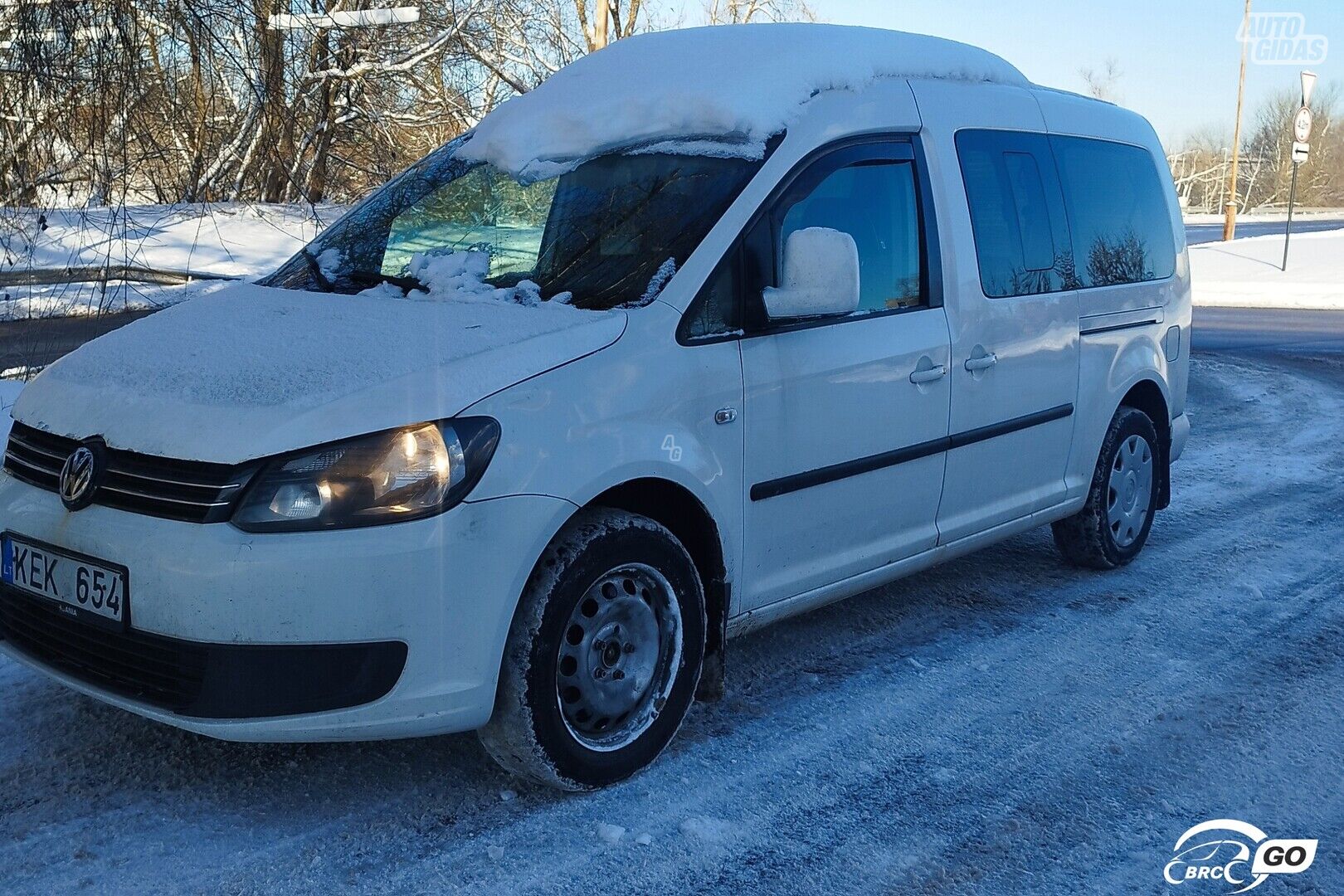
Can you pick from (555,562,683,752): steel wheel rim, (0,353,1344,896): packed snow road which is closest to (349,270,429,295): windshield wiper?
(555,562,683,752): steel wheel rim

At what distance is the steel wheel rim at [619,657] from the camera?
3232mm

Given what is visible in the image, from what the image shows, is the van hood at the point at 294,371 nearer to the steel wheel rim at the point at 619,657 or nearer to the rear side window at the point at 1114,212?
the steel wheel rim at the point at 619,657

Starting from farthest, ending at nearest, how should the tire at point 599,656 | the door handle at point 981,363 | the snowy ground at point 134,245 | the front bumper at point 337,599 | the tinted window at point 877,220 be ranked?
the snowy ground at point 134,245
the door handle at point 981,363
the tinted window at point 877,220
the tire at point 599,656
the front bumper at point 337,599

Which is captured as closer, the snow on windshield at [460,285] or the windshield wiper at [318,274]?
the snow on windshield at [460,285]

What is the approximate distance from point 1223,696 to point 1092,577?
55.6 inches

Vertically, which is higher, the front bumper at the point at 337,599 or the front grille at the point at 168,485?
the front grille at the point at 168,485

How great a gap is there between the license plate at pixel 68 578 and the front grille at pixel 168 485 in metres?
0.15

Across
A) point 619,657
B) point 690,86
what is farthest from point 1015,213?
point 619,657

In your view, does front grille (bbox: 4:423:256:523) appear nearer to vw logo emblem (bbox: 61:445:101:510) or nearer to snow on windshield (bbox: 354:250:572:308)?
vw logo emblem (bbox: 61:445:101:510)

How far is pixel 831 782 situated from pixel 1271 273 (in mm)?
25948

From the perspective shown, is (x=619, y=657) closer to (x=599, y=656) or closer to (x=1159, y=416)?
(x=599, y=656)

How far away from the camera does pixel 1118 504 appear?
17.6ft

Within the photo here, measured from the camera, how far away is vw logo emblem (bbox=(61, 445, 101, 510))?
296cm

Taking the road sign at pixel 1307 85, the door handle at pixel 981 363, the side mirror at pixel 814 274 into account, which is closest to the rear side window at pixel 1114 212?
the door handle at pixel 981 363
